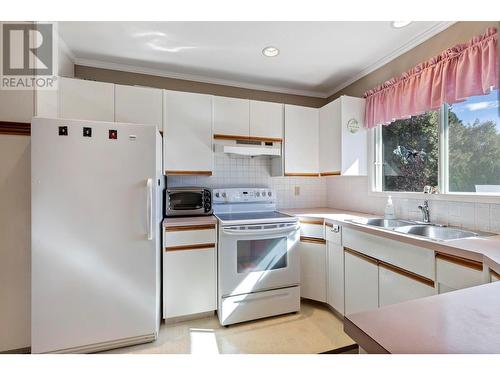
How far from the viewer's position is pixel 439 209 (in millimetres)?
1833

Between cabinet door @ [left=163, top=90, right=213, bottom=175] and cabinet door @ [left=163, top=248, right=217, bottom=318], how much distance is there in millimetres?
818

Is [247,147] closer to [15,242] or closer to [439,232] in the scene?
[439,232]

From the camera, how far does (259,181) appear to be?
2.89 metres

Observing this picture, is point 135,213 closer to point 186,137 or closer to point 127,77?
point 186,137

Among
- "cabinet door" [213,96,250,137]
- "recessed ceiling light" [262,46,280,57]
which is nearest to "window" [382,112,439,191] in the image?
"recessed ceiling light" [262,46,280,57]

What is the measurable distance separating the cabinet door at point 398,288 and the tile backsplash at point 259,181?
1518 mm

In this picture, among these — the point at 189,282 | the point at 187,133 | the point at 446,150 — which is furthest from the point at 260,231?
the point at 446,150

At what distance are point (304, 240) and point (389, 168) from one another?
115 centimetres

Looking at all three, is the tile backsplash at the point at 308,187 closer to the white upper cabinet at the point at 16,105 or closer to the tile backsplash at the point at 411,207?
the tile backsplash at the point at 411,207

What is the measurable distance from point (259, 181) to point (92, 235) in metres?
1.82

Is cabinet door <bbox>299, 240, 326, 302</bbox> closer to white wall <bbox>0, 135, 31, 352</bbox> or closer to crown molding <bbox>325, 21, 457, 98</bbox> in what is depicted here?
crown molding <bbox>325, 21, 457, 98</bbox>

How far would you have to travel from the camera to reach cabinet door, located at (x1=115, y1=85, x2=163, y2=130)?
2098 millimetres

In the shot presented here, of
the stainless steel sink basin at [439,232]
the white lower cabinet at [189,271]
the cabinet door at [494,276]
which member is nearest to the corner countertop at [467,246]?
the cabinet door at [494,276]

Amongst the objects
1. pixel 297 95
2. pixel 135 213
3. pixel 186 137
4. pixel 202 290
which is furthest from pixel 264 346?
pixel 297 95
